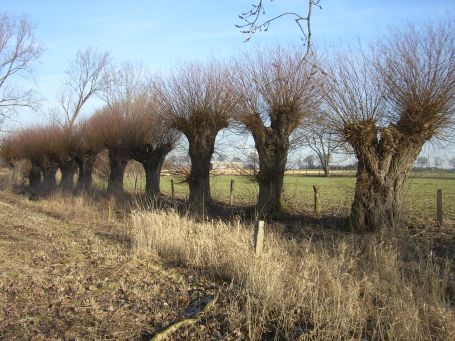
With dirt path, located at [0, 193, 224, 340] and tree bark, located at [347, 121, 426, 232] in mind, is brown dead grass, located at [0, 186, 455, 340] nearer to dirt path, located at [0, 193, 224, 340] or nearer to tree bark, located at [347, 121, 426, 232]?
dirt path, located at [0, 193, 224, 340]

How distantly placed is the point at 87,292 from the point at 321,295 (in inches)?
110

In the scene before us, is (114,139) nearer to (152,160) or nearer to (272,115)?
(152,160)

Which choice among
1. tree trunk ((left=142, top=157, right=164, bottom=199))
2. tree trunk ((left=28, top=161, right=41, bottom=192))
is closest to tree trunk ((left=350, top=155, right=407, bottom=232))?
tree trunk ((left=142, top=157, right=164, bottom=199))

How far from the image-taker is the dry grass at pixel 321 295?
13.7 ft

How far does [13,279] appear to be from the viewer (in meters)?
5.84

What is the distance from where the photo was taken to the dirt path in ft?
14.2

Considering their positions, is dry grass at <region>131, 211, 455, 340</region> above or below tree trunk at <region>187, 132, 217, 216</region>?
below

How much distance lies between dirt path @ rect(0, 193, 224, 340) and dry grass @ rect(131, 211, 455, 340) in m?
0.47

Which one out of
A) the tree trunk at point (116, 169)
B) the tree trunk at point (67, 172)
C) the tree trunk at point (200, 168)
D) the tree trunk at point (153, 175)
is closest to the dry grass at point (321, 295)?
the tree trunk at point (200, 168)

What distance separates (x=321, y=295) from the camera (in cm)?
500

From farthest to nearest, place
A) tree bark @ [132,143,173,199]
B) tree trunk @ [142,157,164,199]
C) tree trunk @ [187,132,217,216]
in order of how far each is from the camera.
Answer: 1. tree trunk @ [142,157,164,199]
2. tree bark @ [132,143,173,199]
3. tree trunk @ [187,132,217,216]

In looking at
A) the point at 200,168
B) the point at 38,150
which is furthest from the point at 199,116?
the point at 38,150

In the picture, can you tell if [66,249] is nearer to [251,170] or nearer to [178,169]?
[251,170]

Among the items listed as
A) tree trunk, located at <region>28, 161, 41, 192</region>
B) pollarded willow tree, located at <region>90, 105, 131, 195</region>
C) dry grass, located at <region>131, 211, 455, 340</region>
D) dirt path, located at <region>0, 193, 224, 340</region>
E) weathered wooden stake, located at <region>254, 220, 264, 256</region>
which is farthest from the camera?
tree trunk, located at <region>28, 161, 41, 192</region>
